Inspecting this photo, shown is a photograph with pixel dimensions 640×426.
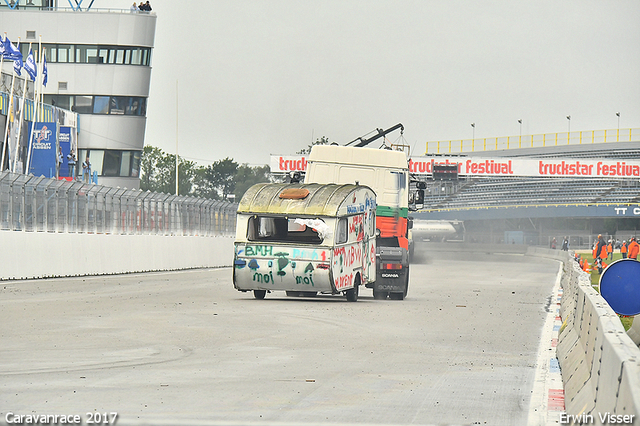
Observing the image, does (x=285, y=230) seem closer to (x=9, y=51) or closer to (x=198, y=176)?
(x=9, y=51)

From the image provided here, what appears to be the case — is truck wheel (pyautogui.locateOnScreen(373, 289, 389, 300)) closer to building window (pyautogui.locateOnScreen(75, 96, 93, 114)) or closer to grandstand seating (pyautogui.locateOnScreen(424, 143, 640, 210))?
building window (pyautogui.locateOnScreen(75, 96, 93, 114))

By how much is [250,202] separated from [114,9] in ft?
167

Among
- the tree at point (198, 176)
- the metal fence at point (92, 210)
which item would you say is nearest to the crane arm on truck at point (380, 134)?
the metal fence at point (92, 210)

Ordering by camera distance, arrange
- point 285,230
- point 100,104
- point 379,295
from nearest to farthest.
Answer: point 285,230 < point 379,295 < point 100,104

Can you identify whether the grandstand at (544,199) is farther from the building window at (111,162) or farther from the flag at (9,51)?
the flag at (9,51)

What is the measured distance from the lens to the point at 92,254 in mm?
32250

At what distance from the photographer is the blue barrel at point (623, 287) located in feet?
42.7

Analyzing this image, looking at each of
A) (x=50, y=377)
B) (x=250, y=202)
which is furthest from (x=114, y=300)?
(x=50, y=377)

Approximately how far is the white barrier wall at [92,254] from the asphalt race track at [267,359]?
6793 millimetres

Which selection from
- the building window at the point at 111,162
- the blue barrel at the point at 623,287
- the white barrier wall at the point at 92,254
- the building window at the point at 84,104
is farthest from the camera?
the building window at the point at 111,162

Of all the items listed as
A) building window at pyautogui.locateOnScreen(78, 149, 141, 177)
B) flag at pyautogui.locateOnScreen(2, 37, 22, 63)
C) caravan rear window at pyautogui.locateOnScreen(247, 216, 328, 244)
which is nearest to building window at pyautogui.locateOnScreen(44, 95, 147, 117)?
building window at pyautogui.locateOnScreen(78, 149, 141, 177)

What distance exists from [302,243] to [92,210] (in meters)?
15.3

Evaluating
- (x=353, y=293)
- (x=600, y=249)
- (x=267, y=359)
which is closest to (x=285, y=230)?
(x=353, y=293)

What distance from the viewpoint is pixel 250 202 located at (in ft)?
66.3
